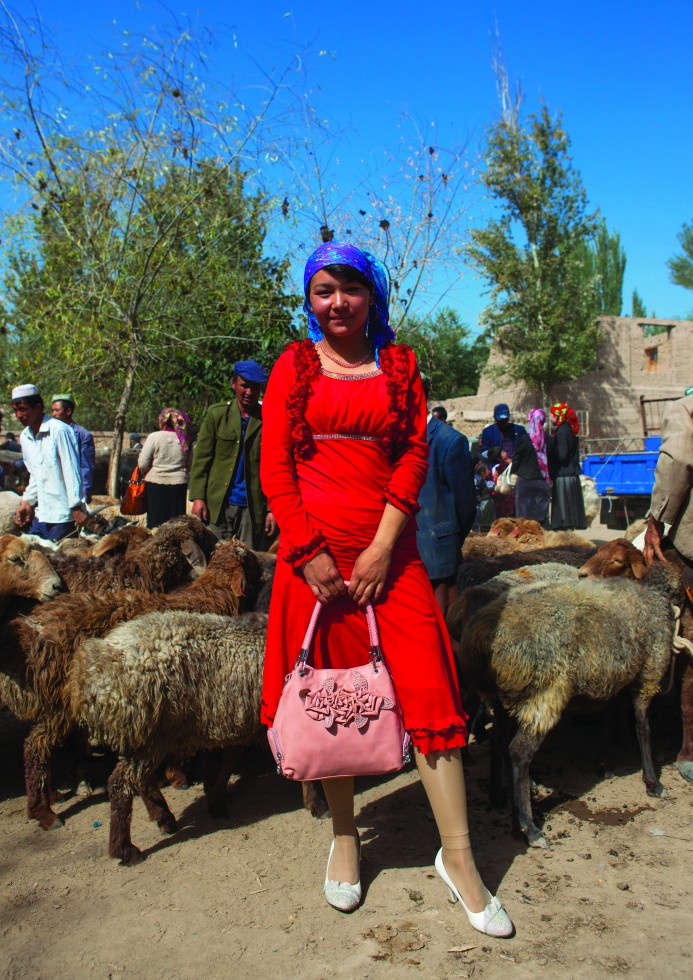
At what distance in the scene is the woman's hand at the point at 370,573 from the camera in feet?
8.91

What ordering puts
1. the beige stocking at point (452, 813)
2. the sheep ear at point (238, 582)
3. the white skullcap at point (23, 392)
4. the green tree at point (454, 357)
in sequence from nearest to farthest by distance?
the beige stocking at point (452, 813), the sheep ear at point (238, 582), the white skullcap at point (23, 392), the green tree at point (454, 357)

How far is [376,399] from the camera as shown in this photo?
2.85 m

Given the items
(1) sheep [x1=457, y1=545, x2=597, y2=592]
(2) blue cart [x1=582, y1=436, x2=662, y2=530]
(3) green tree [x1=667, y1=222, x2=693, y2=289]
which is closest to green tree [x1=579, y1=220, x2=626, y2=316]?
(3) green tree [x1=667, y1=222, x2=693, y2=289]

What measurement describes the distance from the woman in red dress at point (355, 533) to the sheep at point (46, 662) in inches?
55.3

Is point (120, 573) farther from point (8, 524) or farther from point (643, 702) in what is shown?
point (643, 702)

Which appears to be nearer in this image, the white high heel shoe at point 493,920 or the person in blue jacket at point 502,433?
the white high heel shoe at point 493,920

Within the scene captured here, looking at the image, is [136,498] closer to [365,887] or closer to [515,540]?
[515,540]

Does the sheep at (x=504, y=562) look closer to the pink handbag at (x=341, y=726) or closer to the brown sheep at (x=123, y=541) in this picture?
the brown sheep at (x=123, y=541)

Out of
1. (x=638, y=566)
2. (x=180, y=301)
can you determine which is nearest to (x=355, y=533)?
(x=638, y=566)

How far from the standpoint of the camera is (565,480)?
34.6 ft

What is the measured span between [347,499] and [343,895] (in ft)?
4.96

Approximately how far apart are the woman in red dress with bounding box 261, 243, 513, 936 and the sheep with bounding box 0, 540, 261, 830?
141cm

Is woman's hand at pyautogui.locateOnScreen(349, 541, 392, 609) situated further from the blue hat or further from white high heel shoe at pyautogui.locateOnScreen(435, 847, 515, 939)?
the blue hat

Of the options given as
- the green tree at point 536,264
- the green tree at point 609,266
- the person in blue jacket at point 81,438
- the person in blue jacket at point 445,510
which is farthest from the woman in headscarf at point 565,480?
the green tree at point 609,266
